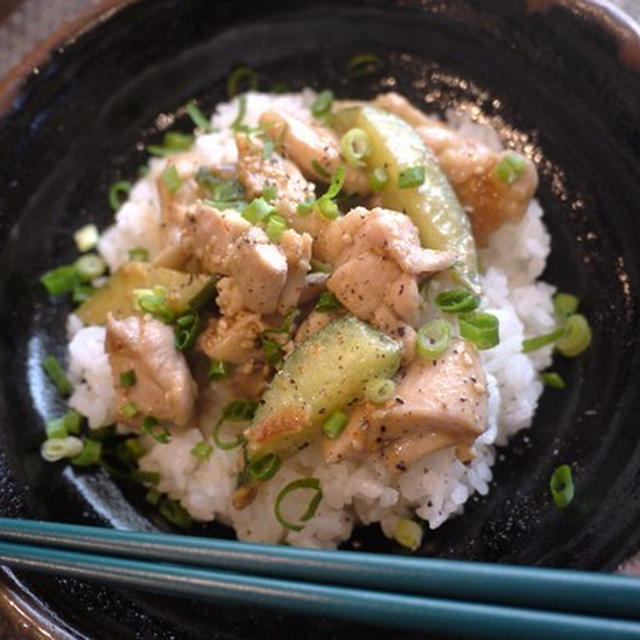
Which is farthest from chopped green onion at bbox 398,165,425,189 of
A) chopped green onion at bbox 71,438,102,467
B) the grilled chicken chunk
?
chopped green onion at bbox 71,438,102,467

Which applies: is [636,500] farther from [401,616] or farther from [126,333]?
[126,333]

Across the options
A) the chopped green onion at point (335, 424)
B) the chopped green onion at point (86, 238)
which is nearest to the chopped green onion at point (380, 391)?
the chopped green onion at point (335, 424)

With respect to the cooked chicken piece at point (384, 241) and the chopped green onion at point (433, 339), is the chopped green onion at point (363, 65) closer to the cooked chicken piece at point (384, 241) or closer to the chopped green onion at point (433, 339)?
the cooked chicken piece at point (384, 241)

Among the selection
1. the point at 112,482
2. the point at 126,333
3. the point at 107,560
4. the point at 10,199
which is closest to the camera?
the point at 107,560

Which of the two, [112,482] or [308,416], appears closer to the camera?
[308,416]

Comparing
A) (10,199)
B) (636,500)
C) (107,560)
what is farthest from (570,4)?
(107,560)
